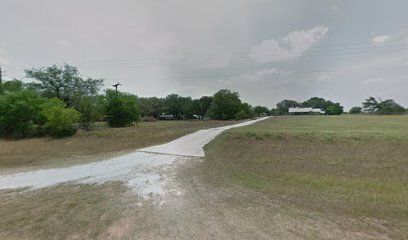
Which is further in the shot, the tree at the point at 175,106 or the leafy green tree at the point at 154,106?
the tree at the point at 175,106

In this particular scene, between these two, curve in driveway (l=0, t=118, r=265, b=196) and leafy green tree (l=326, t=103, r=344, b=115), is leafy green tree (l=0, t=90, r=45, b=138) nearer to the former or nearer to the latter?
curve in driveway (l=0, t=118, r=265, b=196)

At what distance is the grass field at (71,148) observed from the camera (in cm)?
1145

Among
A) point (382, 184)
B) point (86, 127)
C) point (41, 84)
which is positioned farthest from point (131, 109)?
point (382, 184)

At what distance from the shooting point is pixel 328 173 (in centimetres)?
750

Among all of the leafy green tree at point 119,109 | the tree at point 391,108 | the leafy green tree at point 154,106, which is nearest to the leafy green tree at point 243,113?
the leafy green tree at point 154,106

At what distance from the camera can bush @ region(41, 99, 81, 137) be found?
72.3 ft

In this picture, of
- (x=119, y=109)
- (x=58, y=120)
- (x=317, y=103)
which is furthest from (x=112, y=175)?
(x=317, y=103)

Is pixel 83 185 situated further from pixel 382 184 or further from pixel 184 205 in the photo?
pixel 382 184

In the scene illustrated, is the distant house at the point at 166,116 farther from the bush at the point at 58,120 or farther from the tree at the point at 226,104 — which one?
the bush at the point at 58,120

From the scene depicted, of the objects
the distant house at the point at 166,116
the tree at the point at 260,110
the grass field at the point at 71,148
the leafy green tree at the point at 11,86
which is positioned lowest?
the grass field at the point at 71,148

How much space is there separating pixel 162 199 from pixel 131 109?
28.0 m

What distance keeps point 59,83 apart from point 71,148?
28.6 metres

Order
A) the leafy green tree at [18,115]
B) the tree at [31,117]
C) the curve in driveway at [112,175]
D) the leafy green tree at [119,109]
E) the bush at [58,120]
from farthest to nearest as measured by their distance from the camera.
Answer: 1. the leafy green tree at [119,109]
2. the leafy green tree at [18,115]
3. the tree at [31,117]
4. the bush at [58,120]
5. the curve in driveway at [112,175]

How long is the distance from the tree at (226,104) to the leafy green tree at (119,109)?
2811cm
